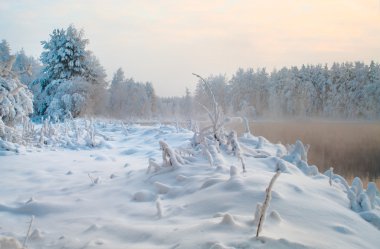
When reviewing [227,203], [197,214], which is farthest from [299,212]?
[197,214]

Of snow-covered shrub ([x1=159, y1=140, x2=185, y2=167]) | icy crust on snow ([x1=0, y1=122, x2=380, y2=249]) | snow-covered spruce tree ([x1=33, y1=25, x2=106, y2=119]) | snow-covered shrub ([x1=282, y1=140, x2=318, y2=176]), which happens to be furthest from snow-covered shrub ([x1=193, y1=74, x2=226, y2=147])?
snow-covered spruce tree ([x1=33, y1=25, x2=106, y2=119])

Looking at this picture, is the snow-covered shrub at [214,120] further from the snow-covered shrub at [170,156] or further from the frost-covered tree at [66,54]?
the frost-covered tree at [66,54]

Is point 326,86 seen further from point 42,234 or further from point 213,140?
point 42,234

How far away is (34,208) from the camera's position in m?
3.63

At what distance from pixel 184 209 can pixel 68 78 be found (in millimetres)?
22461

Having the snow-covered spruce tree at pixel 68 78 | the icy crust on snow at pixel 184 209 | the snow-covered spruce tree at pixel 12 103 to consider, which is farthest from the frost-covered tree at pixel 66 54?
the icy crust on snow at pixel 184 209

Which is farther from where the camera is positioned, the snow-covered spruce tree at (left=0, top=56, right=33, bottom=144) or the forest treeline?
the forest treeline

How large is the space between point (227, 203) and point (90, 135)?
7757 millimetres

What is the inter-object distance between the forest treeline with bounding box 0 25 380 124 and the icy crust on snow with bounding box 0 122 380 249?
6387 mm

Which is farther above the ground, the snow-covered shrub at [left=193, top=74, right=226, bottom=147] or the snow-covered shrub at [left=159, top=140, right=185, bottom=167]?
the snow-covered shrub at [left=193, top=74, right=226, bottom=147]

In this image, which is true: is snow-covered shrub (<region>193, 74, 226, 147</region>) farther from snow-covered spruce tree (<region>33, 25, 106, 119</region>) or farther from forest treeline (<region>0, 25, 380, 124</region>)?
snow-covered spruce tree (<region>33, 25, 106, 119</region>)

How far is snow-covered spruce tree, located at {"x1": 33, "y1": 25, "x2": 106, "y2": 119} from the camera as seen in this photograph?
22.4 m

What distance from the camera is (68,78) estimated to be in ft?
77.7

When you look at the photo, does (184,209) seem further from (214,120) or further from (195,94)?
(195,94)
